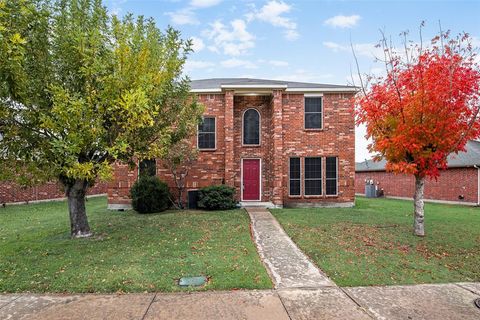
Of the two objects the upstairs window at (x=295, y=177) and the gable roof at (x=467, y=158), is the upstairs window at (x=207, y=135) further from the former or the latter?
the gable roof at (x=467, y=158)

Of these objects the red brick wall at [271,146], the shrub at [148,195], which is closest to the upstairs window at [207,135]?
the red brick wall at [271,146]

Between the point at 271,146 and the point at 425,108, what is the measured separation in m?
7.05

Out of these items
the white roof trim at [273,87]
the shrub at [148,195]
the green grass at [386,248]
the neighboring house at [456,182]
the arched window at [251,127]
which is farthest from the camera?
the neighboring house at [456,182]

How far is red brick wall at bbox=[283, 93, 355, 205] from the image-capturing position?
43.1ft

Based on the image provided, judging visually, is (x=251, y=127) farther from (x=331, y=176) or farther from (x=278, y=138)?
(x=331, y=176)

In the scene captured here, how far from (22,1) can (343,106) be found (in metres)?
12.0

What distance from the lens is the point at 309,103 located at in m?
13.2

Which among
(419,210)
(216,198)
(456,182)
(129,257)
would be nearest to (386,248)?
(419,210)

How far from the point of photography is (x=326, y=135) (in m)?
13.2

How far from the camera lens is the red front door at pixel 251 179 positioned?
1324 centimetres

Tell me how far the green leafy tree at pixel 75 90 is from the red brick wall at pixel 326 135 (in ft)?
24.2

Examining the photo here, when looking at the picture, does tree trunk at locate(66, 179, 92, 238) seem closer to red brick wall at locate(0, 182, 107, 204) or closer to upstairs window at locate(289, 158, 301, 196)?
red brick wall at locate(0, 182, 107, 204)

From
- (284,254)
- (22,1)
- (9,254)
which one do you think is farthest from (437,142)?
(9,254)

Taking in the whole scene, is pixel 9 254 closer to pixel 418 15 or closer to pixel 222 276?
pixel 222 276
